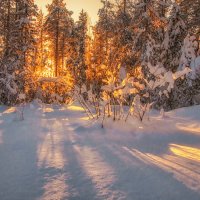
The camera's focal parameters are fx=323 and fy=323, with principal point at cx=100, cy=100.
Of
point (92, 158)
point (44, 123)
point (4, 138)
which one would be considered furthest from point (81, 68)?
point (92, 158)

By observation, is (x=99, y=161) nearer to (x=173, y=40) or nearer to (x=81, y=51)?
(x=173, y=40)

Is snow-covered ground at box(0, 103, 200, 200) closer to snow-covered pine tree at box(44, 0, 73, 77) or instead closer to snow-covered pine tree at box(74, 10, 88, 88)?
snow-covered pine tree at box(74, 10, 88, 88)

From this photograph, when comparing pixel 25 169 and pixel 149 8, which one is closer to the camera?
pixel 25 169

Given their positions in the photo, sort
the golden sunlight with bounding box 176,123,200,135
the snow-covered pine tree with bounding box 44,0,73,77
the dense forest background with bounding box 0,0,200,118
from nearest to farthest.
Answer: the golden sunlight with bounding box 176,123,200,135 < the dense forest background with bounding box 0,0,200,118 < the snow-covered pine tree with bounding box 44,0,73,77

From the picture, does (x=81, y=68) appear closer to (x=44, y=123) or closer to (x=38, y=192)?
(x=44, y=123)

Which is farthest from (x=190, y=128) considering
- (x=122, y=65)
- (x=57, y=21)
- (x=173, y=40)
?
(x=57, y=21)

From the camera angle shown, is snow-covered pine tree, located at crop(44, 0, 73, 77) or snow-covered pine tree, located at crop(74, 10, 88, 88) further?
snow-covered pine tree, located at crop(44, 0, 73, 77)

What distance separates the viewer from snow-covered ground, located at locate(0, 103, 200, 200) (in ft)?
9.96

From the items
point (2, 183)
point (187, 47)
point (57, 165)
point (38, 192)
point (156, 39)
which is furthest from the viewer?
point (156, 39)

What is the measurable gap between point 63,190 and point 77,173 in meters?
0.53

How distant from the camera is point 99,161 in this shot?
4.08m

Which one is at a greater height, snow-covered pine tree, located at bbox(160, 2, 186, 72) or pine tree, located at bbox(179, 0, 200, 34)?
pine tree, located at bbox(179, 0, 200, 34)

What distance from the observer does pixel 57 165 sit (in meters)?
3.88

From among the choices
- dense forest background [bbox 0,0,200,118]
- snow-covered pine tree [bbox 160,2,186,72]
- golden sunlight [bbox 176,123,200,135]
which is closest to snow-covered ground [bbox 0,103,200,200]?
golden sunlight [bbox 176,123,200,135]
